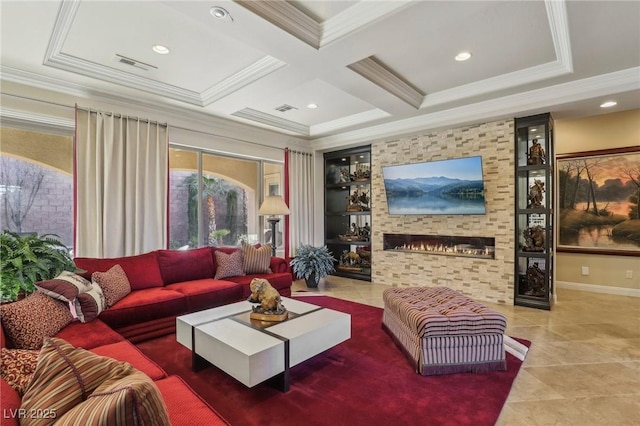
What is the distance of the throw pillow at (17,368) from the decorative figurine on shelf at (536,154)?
5204mm

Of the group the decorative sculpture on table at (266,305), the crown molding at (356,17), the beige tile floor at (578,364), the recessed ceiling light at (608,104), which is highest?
the crown molding at (356,17)

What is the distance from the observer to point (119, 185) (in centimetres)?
392

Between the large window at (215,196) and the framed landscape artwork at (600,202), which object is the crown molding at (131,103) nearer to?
the large window at (215,196)

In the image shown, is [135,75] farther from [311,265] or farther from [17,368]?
[311,265]

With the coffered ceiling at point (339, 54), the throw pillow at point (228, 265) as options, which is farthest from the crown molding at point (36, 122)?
the throw pillow at point (228, 265)

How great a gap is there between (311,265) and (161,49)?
3.63 metres

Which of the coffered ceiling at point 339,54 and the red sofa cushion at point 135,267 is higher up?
the coffered ceiling at point 339,54

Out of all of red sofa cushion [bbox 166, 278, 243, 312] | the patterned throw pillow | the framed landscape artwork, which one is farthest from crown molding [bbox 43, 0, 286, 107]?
the framed landscape artwork

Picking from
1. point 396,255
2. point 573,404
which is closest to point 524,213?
point 396,255

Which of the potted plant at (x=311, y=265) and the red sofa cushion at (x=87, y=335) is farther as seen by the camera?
the potted plant at (x=311, y=265)

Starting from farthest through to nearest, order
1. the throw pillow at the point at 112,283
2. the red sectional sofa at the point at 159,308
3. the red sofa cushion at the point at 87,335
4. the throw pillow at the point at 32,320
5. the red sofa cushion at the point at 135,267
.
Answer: the red sofa cushion at the point at 135,267
the throw pillow at the point at 112,283
the red sofa cushion at the point at 87,335
the throw pillow at the point at 32,320
the red sectional sofa at the point at 159,308

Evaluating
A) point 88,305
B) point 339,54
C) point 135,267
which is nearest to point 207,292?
point 135,267

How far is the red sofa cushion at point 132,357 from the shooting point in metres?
1.75

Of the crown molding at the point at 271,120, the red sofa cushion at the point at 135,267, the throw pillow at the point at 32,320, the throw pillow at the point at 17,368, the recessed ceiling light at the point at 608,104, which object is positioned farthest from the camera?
the crown molding at the point at 271,120
